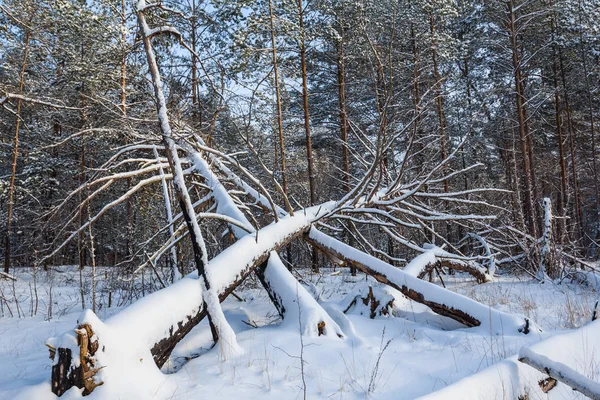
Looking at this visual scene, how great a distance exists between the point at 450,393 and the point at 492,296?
13.9 feet

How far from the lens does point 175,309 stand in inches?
108

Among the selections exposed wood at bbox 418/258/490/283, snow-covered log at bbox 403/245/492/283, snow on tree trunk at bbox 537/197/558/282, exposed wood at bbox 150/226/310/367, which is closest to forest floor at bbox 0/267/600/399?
exposed wood at bbox 150/226/310/367

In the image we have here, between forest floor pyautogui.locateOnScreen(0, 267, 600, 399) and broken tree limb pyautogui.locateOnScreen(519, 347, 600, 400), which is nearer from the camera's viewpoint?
broken tree limb pyautogui.locateOnScreen(519, 347, 600, 400)

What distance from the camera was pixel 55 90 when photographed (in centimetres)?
820

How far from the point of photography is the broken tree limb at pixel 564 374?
5.37 ft

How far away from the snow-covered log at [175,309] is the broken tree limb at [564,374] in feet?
5.09

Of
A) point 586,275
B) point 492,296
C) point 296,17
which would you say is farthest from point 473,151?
point 492,296

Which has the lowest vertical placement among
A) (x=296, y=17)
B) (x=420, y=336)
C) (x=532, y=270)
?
(x=532, y=270)

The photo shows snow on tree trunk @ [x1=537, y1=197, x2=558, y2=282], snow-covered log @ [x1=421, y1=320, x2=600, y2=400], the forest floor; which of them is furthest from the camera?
snow on tree trunk @ [x1=537, y1=197, x2=558, y2=282]

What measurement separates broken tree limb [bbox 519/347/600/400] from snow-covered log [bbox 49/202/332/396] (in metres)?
1.55

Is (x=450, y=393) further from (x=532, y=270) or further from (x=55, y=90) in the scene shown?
(x=55, y=90)

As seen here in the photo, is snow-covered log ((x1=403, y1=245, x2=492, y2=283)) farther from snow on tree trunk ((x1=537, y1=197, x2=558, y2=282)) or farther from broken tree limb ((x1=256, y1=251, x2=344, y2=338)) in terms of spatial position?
broken tree limb ((x1=256, y1=251, x2=344, y2=338))

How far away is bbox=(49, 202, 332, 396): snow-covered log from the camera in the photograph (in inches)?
94.2

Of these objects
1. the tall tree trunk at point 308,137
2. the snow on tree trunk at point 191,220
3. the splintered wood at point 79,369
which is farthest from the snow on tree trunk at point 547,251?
the splintered wood at point 79,369
